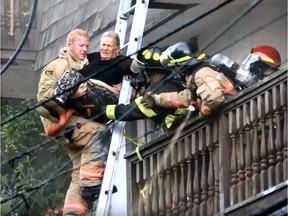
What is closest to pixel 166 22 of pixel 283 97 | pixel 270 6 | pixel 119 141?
pixel 270 6

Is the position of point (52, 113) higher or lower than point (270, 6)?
lower

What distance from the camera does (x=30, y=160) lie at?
16625 millimetres

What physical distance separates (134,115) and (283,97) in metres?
1.51

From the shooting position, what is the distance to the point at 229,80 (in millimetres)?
12695

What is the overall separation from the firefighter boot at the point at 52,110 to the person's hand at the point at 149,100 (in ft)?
2.66

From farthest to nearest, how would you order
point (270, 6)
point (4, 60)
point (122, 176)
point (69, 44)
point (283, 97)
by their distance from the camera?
1. point (4, 60)
2. point (122, 176)
3. point (270, 6)
4. point (69, 44)
5. point (283, 97)

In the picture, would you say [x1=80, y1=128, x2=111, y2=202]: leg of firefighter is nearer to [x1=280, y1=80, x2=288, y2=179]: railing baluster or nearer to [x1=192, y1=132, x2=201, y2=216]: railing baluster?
[x1=192, y1=132, x2=201, y2=216]: railing baluster

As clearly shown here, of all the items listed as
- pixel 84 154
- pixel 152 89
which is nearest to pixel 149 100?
pixel 152 89

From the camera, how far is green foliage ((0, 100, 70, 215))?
633 inches

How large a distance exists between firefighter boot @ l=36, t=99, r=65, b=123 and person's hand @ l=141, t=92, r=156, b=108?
81 cm

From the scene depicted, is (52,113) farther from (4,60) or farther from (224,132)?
(4,60)

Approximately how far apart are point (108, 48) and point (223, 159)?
1560 millimetres

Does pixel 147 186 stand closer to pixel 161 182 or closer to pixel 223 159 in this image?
pixel 161 182

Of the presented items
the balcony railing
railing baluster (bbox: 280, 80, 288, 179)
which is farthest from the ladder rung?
railing baluster (bbox: 280, 80, 288, 179)
